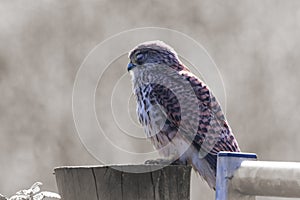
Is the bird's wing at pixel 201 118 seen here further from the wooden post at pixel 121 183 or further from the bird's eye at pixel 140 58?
the wooden post at pixel 121 183

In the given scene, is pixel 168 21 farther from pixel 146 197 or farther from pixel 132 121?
pixel 146 197

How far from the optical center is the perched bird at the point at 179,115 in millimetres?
5664

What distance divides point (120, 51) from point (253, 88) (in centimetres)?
367

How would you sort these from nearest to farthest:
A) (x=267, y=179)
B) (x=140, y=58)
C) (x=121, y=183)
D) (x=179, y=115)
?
(x=267, y=179) → (x=121, y=183) → (x=179, y=115) → (x=140, y=58)

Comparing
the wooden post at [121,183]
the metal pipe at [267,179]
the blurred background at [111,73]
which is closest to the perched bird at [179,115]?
the wooden post at [121,183]

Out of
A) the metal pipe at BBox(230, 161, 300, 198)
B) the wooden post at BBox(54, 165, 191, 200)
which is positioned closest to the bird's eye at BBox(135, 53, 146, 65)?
the wooden post at BBox(54, 165, 191, 200)

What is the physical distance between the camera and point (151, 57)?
241 inches

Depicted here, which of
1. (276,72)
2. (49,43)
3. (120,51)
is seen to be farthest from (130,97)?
(276,72)

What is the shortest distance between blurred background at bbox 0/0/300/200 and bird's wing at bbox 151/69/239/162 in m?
3.58

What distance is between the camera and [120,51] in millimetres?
7441

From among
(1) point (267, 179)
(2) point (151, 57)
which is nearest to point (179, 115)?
(2) point (151, 57)

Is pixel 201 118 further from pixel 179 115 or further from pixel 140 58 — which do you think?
pixel 140 58

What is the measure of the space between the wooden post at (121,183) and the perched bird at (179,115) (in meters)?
1.63

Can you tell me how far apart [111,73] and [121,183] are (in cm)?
617
